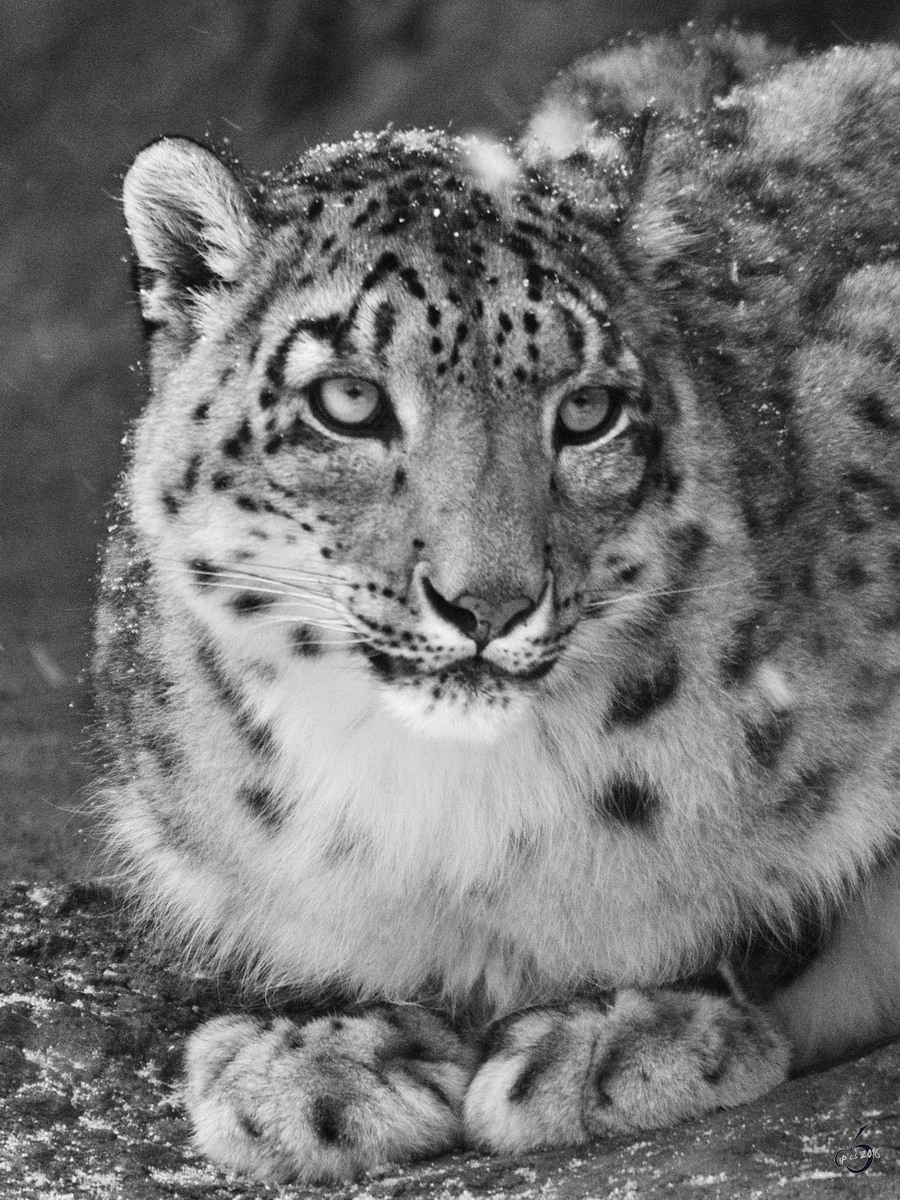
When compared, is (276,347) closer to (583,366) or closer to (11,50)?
(583,366)

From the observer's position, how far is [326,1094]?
122 inches

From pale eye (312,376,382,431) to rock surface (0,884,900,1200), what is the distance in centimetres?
125

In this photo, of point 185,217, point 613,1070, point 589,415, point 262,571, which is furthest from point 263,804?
point 185,217

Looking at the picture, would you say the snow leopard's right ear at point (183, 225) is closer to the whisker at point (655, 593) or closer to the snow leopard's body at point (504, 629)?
the snow leopard's body at point (504, 629)

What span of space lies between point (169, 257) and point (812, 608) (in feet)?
4.34

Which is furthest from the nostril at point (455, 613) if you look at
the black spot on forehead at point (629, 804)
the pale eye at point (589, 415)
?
the black spot on forehead at point (629, 804)

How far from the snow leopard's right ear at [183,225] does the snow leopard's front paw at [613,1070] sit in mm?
1422

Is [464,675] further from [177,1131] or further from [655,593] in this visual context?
[177,1131]

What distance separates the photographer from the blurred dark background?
7.91 meters

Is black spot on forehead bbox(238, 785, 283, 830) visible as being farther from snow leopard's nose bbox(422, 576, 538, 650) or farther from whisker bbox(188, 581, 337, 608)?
snow leopard's nose bbox(422, 576, 538, 650)

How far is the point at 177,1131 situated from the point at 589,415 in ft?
4.85

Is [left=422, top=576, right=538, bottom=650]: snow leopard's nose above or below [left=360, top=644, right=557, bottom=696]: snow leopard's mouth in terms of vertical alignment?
above

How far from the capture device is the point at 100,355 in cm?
875

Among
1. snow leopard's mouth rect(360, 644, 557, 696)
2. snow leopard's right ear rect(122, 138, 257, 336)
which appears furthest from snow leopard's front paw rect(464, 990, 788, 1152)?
snow leopard's right ear rect(122, 138, 257, 336)
